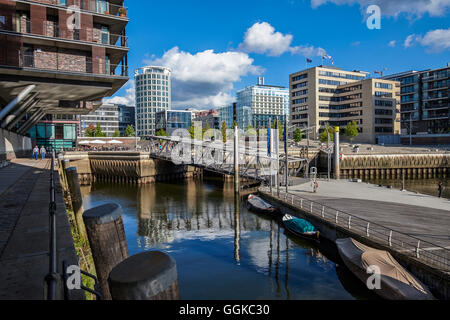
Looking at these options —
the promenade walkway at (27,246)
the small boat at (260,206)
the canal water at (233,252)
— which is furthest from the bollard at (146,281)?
the small boat at (260,206)

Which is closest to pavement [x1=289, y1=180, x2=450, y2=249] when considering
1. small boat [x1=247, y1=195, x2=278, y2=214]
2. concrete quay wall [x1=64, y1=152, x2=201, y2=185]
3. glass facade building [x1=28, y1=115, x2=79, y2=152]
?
small boat [x1=247, y1=195, x2=278, y2=214]

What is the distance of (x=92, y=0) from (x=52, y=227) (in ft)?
109

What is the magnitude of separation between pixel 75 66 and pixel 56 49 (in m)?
2.22

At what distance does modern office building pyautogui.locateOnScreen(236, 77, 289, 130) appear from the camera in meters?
175

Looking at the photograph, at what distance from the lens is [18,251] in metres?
6.68

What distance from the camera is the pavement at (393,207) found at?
17.4m

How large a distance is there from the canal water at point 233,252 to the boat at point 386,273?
1.00m

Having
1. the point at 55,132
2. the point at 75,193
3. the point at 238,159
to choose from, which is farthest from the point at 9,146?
the point at 55,132

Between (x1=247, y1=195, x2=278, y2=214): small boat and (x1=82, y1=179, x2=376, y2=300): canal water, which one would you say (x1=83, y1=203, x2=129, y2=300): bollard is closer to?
(x1=82, y1=179, x2=376, y2=300): canal water

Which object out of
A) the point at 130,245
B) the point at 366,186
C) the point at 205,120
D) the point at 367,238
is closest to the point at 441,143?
the point at 366,186

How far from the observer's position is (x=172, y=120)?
181m

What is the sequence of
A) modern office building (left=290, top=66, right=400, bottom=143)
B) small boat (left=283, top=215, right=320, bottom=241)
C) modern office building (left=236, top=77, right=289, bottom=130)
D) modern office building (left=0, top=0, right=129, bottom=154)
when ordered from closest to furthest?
small boat (left=283, top=215, right=320, bottom=241) → modern office building (left=0, top=0, right=129, bottom=154) → modern office building (left=290, top=66, right=400, bottom=143) → modern office building (left=236, top=77, right=289, bottom=130)

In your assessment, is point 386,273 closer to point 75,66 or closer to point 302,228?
point 302,228

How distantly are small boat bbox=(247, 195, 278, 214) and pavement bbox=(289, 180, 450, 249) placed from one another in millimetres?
3747
